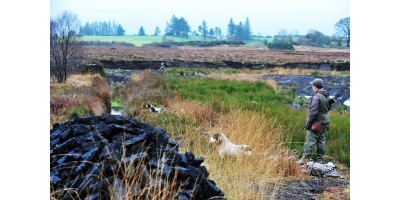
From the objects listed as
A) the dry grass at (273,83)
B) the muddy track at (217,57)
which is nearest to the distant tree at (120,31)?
the muddy track at (217,57)

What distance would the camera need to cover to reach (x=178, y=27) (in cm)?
546

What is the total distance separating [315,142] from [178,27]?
3.82 ft

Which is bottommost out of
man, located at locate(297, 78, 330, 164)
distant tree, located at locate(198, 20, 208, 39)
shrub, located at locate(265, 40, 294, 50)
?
man, located at locate(297, 78, 330, 164)

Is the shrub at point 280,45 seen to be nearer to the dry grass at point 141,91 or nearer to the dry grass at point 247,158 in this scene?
the dry grass at point 247,158

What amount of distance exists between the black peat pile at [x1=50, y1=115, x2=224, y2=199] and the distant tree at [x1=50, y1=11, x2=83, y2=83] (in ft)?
1.42

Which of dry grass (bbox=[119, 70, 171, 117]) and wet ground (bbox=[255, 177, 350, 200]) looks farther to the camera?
dry grass (bbox=[119, 70, 171, 117])

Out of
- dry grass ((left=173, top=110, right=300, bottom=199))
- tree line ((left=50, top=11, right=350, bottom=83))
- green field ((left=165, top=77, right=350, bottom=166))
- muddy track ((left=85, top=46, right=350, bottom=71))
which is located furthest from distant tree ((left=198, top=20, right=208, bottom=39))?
dry grass ((left=173, top=110, right=300, bottom=199))

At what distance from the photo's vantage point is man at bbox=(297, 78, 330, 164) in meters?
5.33

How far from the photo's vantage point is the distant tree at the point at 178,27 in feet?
17.8

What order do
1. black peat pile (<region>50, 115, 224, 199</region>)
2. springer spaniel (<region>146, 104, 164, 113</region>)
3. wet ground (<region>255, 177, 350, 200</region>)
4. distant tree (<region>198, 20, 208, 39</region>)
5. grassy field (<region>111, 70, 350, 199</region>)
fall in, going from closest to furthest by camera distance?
1. black peat pile (<region>50, 115, 224, 199</region>)
2. wet ground (<region>255, 177, 350, 200</region>)
3. grassy field (<region>111, 70, 350, 199</region>)
4. distant tree (<region>198, 20, 208, 39</region>)
5. springer spaniel (<region>146, 104, 164, 113</region>)

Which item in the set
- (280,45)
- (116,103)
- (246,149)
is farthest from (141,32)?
(246,149)

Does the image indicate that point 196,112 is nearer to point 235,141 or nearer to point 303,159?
point 235,141

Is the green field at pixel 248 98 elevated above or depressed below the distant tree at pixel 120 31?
below

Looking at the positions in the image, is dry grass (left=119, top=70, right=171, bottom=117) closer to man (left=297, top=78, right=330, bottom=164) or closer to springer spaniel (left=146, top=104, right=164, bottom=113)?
springer spaniel (left=146, top=104, right=164, bottom=113)
